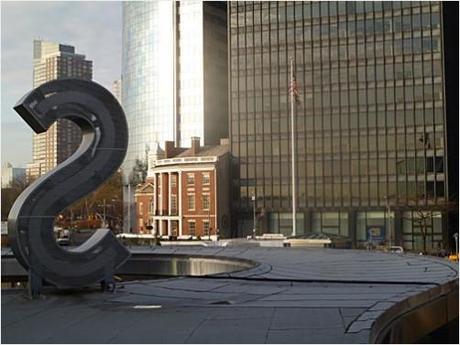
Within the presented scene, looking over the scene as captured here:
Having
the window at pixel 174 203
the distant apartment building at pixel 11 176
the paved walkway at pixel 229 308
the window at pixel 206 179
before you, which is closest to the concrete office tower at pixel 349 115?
the window at pixel 206 179

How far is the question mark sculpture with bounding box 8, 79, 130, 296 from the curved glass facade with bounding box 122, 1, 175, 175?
8940cm

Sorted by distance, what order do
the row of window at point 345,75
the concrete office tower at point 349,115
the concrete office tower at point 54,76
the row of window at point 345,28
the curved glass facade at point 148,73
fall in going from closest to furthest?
1. the concrete office tower at point 54,76
2. the concrete office tower at point 349,115
3. the row of window at point 345,28
4. the row of window at point 345,75
5. the curved glass facade at point 148,73

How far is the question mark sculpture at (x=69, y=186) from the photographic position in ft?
42.2

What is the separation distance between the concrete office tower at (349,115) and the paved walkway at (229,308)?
5085 cm

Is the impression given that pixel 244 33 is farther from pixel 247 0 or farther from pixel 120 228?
pixel 120 228

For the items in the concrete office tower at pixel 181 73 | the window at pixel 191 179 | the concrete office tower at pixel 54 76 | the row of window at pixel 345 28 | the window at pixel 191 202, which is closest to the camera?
the concrete office tower at pixel 54 76

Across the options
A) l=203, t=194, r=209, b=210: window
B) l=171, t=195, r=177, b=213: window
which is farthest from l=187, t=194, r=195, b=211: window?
l=171, t=195, r=177, b=213: window

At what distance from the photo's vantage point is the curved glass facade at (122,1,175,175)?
104688 mm

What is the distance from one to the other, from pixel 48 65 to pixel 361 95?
33.8m

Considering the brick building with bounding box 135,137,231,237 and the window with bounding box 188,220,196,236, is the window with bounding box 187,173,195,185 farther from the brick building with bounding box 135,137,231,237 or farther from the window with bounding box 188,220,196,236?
the window with bounding box 188,220,196,236

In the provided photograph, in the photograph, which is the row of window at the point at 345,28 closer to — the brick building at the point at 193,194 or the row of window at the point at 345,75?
the row of window at the point at 345,75

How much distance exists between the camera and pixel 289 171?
7162 cm

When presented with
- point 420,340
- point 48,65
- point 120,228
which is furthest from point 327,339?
point 120,228

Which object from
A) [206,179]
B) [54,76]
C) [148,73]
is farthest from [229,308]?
[148,73]
